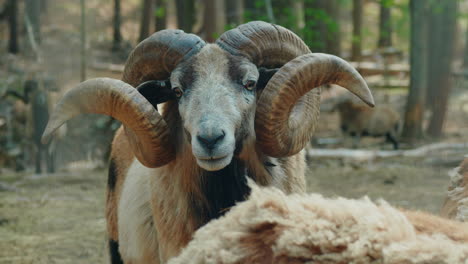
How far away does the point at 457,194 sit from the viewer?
3848mm

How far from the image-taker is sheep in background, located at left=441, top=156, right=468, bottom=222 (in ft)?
11.6

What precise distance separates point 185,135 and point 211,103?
498 millimetres

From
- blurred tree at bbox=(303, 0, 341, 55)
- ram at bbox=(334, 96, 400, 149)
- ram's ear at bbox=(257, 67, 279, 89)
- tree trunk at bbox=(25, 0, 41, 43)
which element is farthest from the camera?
ram at bbox=(334, 96, 400, 149)

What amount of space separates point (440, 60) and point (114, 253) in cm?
1483

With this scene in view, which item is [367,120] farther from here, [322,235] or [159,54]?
[322,235]

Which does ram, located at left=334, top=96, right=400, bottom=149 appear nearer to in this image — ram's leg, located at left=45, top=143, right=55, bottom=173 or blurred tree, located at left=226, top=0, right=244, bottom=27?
blurred tree, located at left=226, top=0, right=244, bottom=27

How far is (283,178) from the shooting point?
16.5ft

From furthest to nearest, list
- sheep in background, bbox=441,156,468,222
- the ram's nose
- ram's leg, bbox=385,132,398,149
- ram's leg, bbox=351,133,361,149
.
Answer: ram's leg, bbox=351,133,361,149
ram's leg, bbox=385,132,398,149
the ram's nose
sheep in background, bbox=441,156,468,222

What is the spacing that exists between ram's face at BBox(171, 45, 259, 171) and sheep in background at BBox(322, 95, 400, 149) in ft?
41.2

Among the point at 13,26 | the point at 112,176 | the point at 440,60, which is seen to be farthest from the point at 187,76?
the point at 13,26

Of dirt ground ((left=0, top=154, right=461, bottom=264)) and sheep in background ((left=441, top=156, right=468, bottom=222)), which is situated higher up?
sheep in background ((left=441, top=156, right=468, bottom=222))

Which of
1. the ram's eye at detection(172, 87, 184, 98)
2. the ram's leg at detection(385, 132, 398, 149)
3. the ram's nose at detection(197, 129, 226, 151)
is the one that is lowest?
the ram's leg at detection(385, 132, 398, 149)

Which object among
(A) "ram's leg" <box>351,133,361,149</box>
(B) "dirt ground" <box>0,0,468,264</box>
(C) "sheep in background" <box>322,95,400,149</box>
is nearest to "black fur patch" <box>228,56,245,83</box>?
(B) "dirt ground" <box>0,0,468,264</box>

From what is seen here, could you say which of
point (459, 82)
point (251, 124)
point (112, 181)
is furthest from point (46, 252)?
point (459, 82)
